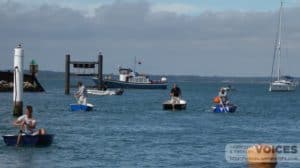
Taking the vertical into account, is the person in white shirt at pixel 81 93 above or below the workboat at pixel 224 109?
above

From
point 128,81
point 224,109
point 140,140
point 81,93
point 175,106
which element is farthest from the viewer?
point 128,81

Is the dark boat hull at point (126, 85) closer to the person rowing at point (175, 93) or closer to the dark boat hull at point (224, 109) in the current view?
the person rowing at point (175, 93)

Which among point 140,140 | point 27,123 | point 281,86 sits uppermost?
point 281,86

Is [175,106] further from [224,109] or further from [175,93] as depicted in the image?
[224,109]

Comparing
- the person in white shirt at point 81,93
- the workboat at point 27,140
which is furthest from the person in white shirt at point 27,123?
the person in white shirt at point 81,93

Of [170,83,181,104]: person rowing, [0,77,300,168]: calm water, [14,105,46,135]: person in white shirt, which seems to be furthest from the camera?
[170,83,181,104]: person rowing

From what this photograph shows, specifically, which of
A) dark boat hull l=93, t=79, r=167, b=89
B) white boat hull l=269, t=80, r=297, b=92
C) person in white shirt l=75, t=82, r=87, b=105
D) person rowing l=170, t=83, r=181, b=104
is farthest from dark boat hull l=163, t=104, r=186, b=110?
white boat hull l=269, t=80, r=297, b=92

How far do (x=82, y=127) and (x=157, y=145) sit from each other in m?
11.0

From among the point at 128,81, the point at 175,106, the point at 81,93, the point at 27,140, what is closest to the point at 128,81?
the point at 128,81

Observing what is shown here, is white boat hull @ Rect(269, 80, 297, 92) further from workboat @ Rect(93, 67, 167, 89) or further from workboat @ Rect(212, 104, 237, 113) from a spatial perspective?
workboat @ Rect(212, 104, 237, 113)

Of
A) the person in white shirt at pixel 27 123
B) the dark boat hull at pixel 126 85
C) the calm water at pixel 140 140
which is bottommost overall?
the calm water at pixel 140 140

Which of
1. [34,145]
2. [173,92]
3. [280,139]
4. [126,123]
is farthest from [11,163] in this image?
[173,92]

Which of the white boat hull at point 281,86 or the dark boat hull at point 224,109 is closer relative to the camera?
the dark boat hull at point 224,109

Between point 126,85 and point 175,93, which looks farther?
point 126,85
